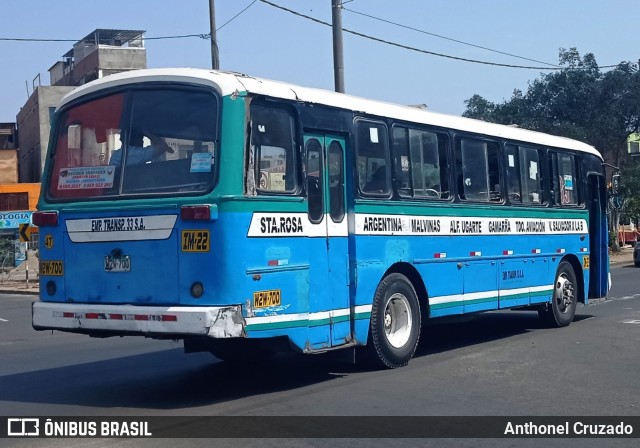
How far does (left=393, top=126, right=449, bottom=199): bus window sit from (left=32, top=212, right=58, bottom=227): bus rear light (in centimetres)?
407

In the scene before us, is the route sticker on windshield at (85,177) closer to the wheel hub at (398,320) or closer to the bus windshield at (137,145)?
the bus windshield at (137,145)

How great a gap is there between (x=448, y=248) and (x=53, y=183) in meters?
5.16

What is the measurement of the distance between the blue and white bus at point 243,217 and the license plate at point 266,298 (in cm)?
2

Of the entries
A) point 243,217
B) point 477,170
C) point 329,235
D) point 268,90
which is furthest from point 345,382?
point 477,170

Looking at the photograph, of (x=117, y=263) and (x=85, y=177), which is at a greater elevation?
(x=85, y=177)

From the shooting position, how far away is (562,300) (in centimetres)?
1499

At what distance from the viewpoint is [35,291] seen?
103 ft

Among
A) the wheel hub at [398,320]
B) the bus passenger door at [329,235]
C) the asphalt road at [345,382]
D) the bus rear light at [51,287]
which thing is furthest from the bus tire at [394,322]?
the bus rear light at [51,287]

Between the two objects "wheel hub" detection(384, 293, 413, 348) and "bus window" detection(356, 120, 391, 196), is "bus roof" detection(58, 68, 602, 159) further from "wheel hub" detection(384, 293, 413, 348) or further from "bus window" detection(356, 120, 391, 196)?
"wheel hub" detection(384, 293, 413, 348)

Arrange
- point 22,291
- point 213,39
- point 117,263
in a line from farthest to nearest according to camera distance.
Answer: point 22,291 → point 213,39 → point 117,263

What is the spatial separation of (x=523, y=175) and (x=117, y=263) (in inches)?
289

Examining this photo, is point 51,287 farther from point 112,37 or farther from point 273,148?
point 112,37

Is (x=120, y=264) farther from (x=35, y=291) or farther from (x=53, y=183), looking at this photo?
(x=35, y=291)

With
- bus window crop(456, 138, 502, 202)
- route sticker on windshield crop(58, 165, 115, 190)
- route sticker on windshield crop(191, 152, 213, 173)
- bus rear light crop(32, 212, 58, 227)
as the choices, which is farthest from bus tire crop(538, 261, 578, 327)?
bus rear light crop(32, 212, 58, 227)
